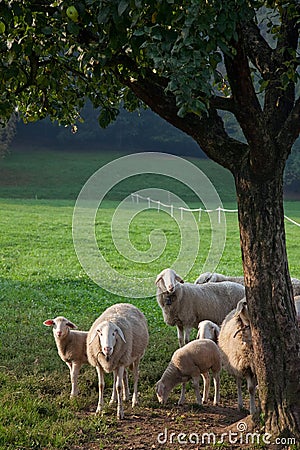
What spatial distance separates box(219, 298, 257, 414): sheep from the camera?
19.4 ft

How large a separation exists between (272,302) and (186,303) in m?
3.60

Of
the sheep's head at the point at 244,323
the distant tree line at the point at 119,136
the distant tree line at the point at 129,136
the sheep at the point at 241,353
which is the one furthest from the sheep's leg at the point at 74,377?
the distant tree line at the point at 129,136

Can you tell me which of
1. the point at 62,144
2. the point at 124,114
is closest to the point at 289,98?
the point at 124,114

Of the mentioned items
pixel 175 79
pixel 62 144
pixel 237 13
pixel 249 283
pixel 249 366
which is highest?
pixel 62 144

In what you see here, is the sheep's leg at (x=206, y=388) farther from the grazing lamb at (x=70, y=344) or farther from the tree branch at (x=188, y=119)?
the tree branch at (x=188, y=119)

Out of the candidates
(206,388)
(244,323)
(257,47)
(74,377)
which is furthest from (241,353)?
(257,47)

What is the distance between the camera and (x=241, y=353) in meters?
5.96

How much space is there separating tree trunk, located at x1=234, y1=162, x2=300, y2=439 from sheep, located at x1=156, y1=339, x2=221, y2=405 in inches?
51.6

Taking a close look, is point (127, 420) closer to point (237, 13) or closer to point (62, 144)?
point (237, 13)

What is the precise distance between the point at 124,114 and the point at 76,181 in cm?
805

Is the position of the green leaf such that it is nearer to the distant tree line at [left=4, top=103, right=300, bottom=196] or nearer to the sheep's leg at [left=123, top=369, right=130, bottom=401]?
the sheep's leg at [left=123, top=369, right=130, bottom=401]

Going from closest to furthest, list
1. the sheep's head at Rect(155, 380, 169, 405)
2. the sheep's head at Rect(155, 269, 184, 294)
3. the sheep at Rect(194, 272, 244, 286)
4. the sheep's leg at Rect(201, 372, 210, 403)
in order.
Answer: the sheep's head at Rect(155, 380, 169, 405) → the sheep's leg at Rect(201, 372, 210, 403) → the sheep's head at Rect(155, 269, 184, 294) → the sheep at Rect(194, 272, 244, 286)

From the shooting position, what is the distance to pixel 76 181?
4638cm

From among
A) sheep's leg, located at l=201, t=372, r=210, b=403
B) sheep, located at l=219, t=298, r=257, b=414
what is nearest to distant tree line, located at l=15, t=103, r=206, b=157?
sheep's leg, located at l=201, t=372, r=210, b=403
